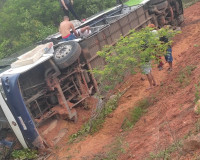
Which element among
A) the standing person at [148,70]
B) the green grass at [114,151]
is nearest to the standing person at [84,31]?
the standing person at [148,70]

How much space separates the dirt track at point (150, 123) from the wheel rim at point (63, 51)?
220 centimetres

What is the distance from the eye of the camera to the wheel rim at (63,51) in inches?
305

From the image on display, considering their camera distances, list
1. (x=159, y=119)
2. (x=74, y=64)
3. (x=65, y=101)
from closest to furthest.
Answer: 1. (x=159, y=119)
2. (x=65, y=101)
3. (x=74, y=64)

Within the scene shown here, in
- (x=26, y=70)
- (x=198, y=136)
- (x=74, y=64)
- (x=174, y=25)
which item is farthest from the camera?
(x=174, y=25)

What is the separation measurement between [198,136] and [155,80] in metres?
5.38

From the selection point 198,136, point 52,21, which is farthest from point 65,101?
point 52,21

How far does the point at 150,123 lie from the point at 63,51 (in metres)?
3.33

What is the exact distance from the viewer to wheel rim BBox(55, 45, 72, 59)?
7.75 metres

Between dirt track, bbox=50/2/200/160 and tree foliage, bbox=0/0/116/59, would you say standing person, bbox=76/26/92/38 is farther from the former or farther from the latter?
tree foliage, bbox=0/0/116/59

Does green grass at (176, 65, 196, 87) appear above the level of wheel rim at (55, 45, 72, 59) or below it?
below

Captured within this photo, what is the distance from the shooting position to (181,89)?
6.84 meters

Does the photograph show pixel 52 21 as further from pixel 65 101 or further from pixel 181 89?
pixel 181 89

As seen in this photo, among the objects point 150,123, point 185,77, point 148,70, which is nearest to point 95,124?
point 150,123

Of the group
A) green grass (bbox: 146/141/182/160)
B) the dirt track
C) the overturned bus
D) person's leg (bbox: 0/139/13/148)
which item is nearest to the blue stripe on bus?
the overturned bus
